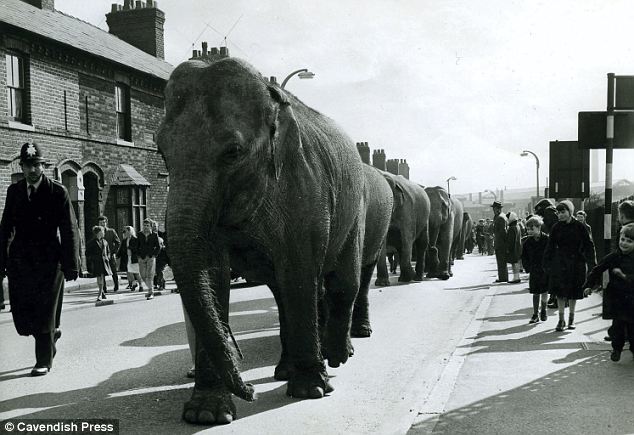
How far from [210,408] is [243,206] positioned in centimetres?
136

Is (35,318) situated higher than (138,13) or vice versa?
(138,13)

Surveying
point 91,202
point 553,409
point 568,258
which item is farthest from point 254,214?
point 91,202

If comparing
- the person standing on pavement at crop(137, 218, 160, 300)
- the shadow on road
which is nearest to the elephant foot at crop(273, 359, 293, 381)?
the shadow on road

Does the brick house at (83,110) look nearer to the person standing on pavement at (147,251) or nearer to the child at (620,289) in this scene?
the person standing on pavement at (147,251)

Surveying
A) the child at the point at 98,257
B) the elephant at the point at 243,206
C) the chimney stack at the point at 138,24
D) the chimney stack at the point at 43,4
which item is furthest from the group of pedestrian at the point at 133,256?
the chimney stack at the point at 138,24

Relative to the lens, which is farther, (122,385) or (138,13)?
(138,13)

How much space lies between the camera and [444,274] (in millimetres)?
16672

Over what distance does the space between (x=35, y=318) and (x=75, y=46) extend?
15.5 m

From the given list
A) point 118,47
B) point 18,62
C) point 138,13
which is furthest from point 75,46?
point 138,13

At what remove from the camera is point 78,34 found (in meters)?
21.8

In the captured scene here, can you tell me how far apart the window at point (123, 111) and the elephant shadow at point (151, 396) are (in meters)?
16.6

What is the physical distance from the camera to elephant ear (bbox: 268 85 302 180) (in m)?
4.48

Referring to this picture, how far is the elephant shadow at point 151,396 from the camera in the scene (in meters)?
4.83

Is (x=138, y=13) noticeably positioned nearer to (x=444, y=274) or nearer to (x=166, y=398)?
(x=444, y=274)
